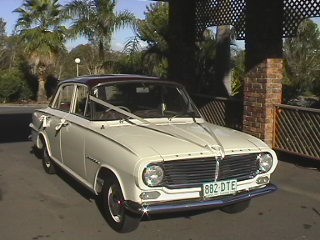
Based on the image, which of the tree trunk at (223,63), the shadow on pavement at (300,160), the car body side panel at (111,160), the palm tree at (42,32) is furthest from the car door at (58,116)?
the palm tree at (42,32)

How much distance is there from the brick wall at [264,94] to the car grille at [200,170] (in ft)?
13.6

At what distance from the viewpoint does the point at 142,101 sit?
684 cm

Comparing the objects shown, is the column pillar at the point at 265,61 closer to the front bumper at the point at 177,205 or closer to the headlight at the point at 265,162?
the headlight at the point at 265,162

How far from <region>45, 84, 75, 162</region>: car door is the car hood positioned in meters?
1.43

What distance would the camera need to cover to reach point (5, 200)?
6922 millimetres

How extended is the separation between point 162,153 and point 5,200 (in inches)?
107

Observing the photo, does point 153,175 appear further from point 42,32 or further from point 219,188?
point 42,32

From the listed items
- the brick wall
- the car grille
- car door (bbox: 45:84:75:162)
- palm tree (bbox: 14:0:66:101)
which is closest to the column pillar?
the brick wall

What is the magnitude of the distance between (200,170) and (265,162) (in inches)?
36.1

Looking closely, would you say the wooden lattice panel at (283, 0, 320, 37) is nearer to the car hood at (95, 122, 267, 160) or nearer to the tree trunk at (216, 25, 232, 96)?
the car hood at (95, 122, 267, 160)

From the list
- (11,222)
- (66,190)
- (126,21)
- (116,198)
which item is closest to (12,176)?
(66,190)

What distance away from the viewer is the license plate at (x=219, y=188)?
5344 mm

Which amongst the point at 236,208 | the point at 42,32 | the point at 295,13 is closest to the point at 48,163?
the point at 236,208

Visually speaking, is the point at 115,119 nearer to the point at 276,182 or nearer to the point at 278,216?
the point at 278,216
